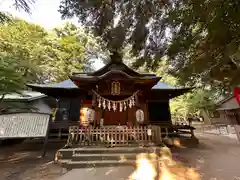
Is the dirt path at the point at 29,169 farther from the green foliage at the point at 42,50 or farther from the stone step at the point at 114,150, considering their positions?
the green foliage at the point at 42,50

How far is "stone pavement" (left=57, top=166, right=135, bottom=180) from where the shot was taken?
4520 millimetres

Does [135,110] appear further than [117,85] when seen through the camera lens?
Yes

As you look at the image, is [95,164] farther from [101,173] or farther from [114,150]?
[114,150]

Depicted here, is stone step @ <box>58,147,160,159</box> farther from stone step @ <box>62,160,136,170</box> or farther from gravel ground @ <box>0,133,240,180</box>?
gravel ground @ <box>0,133,240,180</box>

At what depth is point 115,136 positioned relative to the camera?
6805mm

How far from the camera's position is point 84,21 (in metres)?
4.86

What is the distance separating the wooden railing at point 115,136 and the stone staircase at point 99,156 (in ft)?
1.66

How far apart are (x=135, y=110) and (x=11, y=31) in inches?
507

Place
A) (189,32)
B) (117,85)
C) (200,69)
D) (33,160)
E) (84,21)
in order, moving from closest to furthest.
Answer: (200,69)
(189,32)
(84,21)
(33,160)
(117,85)

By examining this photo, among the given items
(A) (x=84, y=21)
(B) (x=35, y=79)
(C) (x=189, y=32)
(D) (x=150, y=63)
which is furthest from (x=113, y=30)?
(B) (x=35, y=79)

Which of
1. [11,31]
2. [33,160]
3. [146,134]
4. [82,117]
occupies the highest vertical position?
[11,31]

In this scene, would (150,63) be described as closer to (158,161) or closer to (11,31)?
(158,161)

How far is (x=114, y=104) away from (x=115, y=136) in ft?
6.54

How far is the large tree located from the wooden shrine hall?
3.34m
